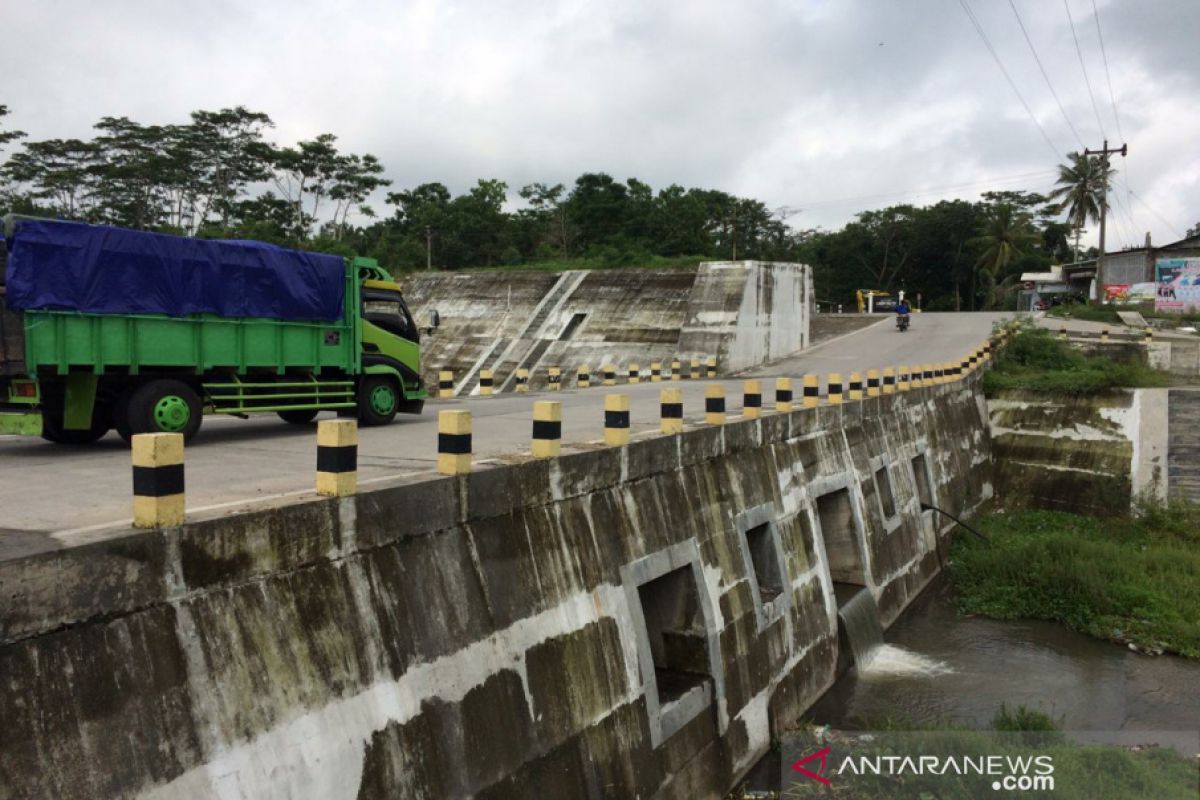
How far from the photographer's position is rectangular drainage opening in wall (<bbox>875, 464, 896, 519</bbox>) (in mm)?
15084

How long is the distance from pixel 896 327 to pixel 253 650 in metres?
39.9

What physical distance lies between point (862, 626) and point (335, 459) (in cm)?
946

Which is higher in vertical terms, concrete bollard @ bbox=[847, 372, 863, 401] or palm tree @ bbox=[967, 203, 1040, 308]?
palm tree @ bbox=[967, 203, 1040, 308]

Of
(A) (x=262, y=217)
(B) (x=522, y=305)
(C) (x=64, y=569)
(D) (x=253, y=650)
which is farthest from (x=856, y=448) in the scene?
(A) (x=262, y=217)

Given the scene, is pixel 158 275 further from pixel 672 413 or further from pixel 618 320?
pixel 618 320

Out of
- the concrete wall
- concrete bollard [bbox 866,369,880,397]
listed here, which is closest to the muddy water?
concrete bollard [bbox 866,369,880,397]

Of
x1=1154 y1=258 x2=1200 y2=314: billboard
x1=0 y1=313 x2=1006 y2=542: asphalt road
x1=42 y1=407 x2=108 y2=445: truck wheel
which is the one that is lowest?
x1=0 y1=313 x2=1006 y2=542: asphalt road

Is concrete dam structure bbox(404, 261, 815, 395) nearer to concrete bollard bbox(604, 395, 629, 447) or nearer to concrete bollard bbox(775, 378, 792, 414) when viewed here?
concrete bollard bbox(775, 378, 792, 414)

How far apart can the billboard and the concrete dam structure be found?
19.1 metres

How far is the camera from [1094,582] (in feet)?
48.0

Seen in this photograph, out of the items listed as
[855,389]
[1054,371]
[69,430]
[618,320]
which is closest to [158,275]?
[69,430]

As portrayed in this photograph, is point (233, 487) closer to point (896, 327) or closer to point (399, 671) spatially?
point (399, 671)

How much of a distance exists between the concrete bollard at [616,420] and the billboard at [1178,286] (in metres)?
41.5

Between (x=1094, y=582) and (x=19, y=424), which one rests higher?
(x=19, y=424)
